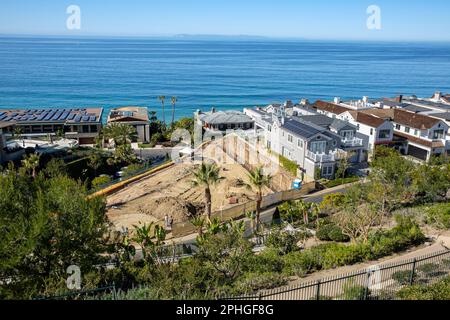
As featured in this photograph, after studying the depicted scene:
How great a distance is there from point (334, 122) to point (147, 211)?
26.2 m

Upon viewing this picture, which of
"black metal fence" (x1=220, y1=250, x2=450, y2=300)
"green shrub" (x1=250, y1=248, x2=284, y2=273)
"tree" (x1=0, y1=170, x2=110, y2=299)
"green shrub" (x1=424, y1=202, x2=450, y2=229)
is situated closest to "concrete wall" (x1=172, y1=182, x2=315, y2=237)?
"green shrub" (x1=250, y1=248, x2=284, y2=273)

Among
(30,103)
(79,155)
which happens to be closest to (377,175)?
(79,155)

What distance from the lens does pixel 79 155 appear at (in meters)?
51.8

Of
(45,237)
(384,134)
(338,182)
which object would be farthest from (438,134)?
(45,237)

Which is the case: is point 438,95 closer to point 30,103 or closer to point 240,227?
point 240,227

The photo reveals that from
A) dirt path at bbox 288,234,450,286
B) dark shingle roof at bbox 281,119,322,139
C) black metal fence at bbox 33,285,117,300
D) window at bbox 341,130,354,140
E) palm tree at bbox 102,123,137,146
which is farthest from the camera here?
palm tree at bbox 102,123,137,146

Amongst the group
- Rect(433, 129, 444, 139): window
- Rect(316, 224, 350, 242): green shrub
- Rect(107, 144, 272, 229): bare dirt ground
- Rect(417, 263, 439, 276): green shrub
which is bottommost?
Rect(107, 144, 272, 229): bare dirt ground

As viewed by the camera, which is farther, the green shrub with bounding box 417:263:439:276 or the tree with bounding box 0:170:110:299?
the green shrub with bounding box 417:263:439:276

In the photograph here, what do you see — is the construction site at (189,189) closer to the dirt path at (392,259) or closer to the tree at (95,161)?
the tree at (95,161)

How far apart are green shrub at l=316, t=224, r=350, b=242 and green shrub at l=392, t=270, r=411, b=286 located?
980cm

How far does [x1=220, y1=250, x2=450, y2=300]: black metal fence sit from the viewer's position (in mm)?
17031

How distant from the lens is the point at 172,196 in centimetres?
4250

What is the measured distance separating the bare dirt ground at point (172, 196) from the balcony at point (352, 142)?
11.5 m

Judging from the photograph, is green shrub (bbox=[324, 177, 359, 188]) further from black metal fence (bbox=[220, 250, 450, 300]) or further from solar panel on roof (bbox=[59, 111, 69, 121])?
solar panel on roof (bbox=[59, 111, 69, 121])
